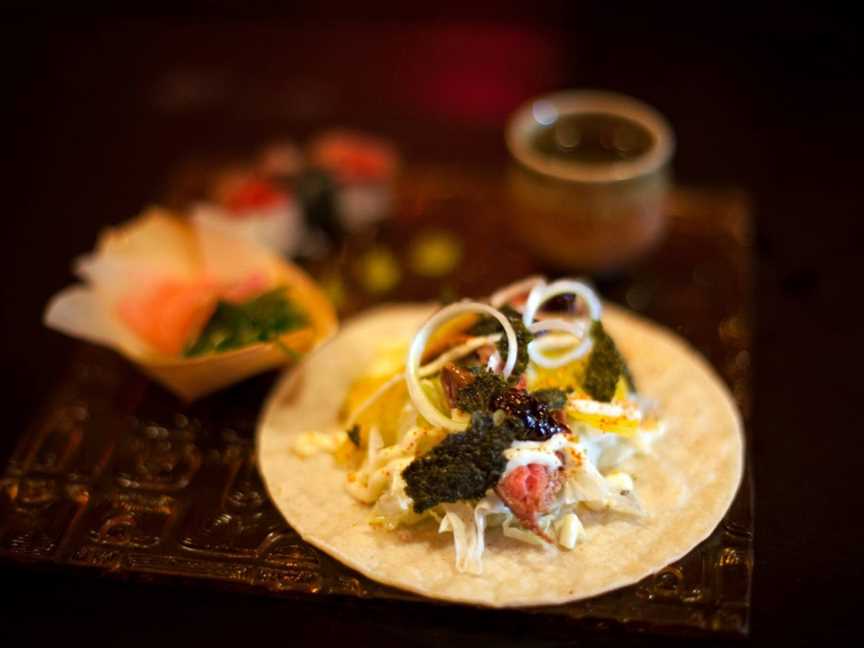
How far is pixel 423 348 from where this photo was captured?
2791 mm

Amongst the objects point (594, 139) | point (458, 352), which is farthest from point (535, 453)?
point (594, 139)

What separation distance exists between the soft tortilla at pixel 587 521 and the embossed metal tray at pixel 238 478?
53mm

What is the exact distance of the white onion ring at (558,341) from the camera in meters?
2.80

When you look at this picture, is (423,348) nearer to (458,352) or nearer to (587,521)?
(458,352)

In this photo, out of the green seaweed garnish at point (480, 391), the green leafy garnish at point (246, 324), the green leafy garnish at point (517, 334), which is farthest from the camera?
the green leafy garnish at point (246, 324)

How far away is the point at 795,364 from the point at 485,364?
1490mm

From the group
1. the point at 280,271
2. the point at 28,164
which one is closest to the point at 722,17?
the point at 280,271

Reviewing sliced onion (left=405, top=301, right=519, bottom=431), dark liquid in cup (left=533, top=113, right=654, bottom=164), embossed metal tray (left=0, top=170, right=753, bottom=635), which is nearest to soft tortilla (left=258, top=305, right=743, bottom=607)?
embossed metal tray (left=0, top=170, right=753, bottom=635)

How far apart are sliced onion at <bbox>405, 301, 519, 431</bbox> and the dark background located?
1.90 feet

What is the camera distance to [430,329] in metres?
2.77

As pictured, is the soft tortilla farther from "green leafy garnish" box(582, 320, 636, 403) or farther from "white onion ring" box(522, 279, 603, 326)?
"white onion ring" box(522, 279, 603, 326)

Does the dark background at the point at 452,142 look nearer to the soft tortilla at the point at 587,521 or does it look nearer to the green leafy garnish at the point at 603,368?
the soft tortilla at the point at 587,521

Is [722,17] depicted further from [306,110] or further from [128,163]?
[128,163]

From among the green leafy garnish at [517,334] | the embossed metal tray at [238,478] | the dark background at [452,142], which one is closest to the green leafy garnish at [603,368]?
the green leafy garnish at [517,334]
